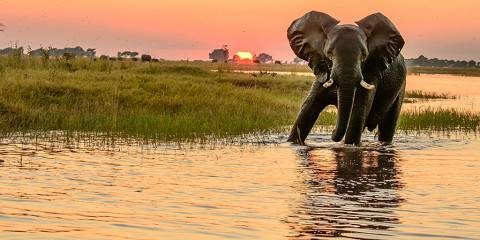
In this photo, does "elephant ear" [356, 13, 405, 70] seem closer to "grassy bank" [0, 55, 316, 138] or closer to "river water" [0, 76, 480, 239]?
"river water" [0, 76, 480, 239]

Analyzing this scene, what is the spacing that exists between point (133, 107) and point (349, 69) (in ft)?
34.0

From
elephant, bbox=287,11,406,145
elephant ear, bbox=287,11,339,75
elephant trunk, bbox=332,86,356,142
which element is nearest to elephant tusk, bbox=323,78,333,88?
elephant, bbox=287,11,406,145

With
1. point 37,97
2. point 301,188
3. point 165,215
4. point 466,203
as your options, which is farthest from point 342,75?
point 37,97

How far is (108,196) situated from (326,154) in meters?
6.80

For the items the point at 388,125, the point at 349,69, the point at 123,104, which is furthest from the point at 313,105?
the point at 123,104

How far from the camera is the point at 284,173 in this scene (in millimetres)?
13781

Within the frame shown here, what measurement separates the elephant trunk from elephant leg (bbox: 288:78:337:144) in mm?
699

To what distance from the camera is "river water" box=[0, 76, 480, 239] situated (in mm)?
9000

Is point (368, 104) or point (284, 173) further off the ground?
point (368, 104)

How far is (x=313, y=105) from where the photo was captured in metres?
17.6

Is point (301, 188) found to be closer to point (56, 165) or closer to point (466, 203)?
point (466, 203)

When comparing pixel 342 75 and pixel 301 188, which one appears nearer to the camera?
pixel 301 188

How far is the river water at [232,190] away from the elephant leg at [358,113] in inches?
12.9

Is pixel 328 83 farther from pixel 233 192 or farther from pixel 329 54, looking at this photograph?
pixel 233 192
